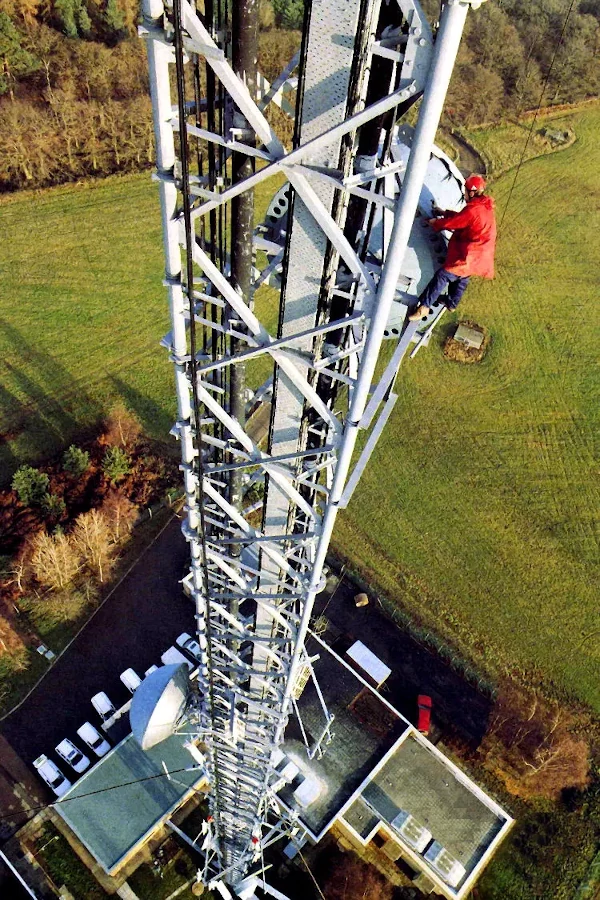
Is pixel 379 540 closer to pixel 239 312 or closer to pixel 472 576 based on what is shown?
pixel 472 576

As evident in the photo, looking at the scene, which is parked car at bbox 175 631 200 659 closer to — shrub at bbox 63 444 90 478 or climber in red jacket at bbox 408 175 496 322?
shrub at bbox 63 444 90 478

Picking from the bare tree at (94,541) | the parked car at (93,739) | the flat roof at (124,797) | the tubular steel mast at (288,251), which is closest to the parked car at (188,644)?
the flat roof at (124,797)

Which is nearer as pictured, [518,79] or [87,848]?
[87,848]

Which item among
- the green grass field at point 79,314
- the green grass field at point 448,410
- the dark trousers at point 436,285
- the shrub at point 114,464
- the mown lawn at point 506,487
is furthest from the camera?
the green grass field at point 79,314

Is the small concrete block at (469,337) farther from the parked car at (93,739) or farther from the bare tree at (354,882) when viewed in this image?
the parked car at (93,739)

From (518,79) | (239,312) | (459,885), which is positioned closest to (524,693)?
(459,885)
